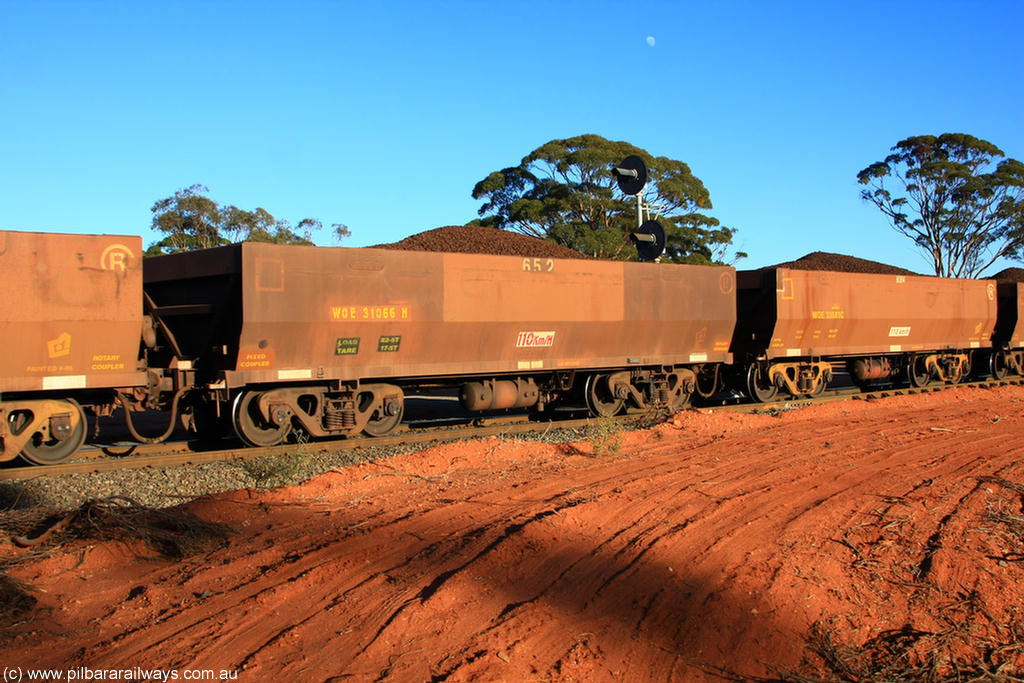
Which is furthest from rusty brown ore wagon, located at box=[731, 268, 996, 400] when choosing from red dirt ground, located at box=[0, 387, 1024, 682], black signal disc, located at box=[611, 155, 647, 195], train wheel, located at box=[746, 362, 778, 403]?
red dirt ground, located at box=[0, 387, 1024, 682]

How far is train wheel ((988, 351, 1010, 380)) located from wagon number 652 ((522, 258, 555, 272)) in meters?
17.3

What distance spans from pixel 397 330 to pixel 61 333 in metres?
4.49

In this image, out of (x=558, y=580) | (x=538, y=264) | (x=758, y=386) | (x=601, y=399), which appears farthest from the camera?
(x=758, y=386)

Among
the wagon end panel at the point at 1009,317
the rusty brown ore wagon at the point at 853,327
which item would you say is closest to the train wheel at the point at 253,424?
the rusty brown ore wagon at the point at 853,327

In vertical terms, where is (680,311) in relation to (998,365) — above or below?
above

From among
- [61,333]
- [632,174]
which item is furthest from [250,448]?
[632,174]

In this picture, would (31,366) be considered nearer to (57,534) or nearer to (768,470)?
(57,534)

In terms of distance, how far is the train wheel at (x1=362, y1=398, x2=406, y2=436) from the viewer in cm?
1234

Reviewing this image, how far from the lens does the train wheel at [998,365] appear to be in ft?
76.8

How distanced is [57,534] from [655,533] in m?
4.71

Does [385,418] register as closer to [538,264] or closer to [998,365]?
[538,264]

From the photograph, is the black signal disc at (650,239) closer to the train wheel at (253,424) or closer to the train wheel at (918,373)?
the train wheel at (918,373)

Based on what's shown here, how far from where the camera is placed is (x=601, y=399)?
15.1 metres

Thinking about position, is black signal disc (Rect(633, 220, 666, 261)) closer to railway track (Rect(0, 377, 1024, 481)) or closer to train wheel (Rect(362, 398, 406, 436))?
railway track (Rect(0, 377, 1024, 481))
